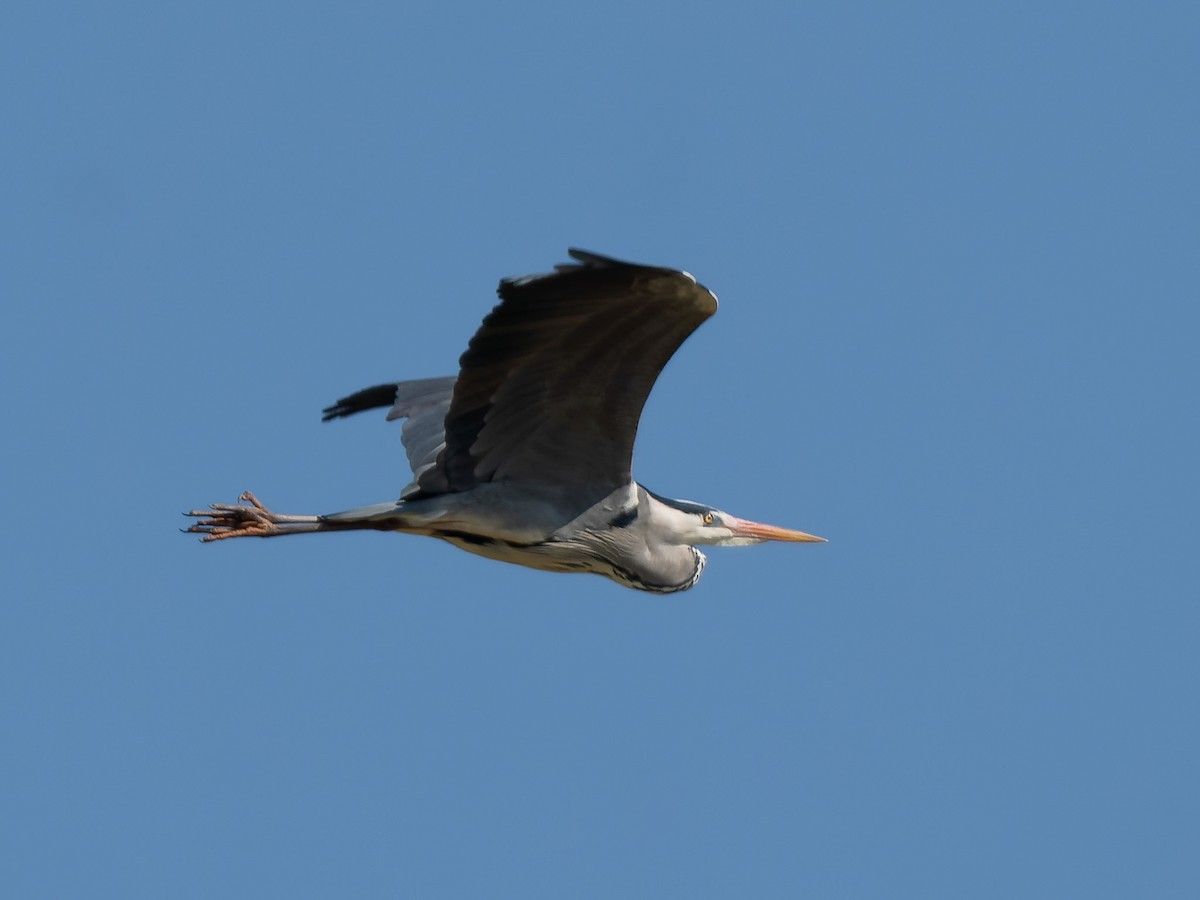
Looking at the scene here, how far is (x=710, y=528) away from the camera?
31.6 feet

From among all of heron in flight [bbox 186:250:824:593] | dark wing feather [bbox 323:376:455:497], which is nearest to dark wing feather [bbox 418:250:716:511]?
heron in flight [bbox 186:250:824:593]

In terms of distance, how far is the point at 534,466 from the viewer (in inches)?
342

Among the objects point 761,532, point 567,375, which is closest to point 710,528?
point 761,532

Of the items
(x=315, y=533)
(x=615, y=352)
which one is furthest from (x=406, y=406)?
(x=615, y=352)

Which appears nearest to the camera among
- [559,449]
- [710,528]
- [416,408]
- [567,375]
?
[567,375]

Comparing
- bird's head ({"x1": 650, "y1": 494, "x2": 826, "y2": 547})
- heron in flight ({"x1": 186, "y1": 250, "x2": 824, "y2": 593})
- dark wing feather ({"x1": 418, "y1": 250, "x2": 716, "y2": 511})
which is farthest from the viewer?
bird's head ({"x1": 650, "y1": 494, "x2": 826, "y2": 547})

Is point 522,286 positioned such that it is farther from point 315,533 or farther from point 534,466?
point 315,533

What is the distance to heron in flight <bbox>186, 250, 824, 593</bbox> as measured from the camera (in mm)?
7754

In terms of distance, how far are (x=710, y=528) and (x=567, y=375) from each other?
1711mm

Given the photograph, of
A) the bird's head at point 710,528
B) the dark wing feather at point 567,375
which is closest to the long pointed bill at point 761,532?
the bird's head at point 710,528

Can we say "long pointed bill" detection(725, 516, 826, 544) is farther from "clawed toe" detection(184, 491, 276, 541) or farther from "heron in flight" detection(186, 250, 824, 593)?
"clawed toe" detection(184, 491, 276, 541)

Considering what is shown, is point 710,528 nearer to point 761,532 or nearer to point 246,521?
point 761,532

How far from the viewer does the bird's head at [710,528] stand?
9328 mm

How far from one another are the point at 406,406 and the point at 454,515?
176 centimetres
